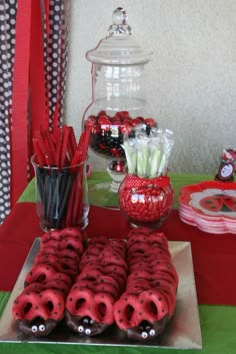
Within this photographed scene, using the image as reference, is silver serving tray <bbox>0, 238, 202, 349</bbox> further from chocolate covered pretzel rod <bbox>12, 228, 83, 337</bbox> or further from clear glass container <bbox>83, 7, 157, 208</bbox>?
clear glass container <bbox>83, 7, 157, 208</bbox>

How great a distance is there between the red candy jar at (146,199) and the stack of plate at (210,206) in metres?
0.07

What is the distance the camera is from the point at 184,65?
4.95 feet

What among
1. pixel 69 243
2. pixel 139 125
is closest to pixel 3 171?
pixel 139 125

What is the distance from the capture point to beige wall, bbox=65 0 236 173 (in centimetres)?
146

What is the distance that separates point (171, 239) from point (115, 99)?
46 centimetres

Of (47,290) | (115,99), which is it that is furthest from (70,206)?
(115,99)

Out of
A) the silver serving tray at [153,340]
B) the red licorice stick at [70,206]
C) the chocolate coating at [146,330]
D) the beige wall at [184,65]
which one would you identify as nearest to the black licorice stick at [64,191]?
the red licorice stick at [70,206]

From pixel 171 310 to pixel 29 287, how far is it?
19cm

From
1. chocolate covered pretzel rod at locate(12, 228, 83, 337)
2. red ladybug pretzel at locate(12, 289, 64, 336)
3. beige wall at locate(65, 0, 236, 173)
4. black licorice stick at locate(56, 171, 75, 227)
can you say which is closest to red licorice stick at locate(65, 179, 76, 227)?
black licorice stick at locate(56, 171, 75, 227)

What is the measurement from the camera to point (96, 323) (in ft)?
2.02

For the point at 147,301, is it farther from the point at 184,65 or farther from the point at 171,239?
the point at 184,65

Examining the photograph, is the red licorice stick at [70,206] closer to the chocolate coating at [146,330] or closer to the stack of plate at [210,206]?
the stack of plate at [210,206]

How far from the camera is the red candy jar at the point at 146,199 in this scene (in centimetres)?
91

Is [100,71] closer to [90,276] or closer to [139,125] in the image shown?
[139,125]
